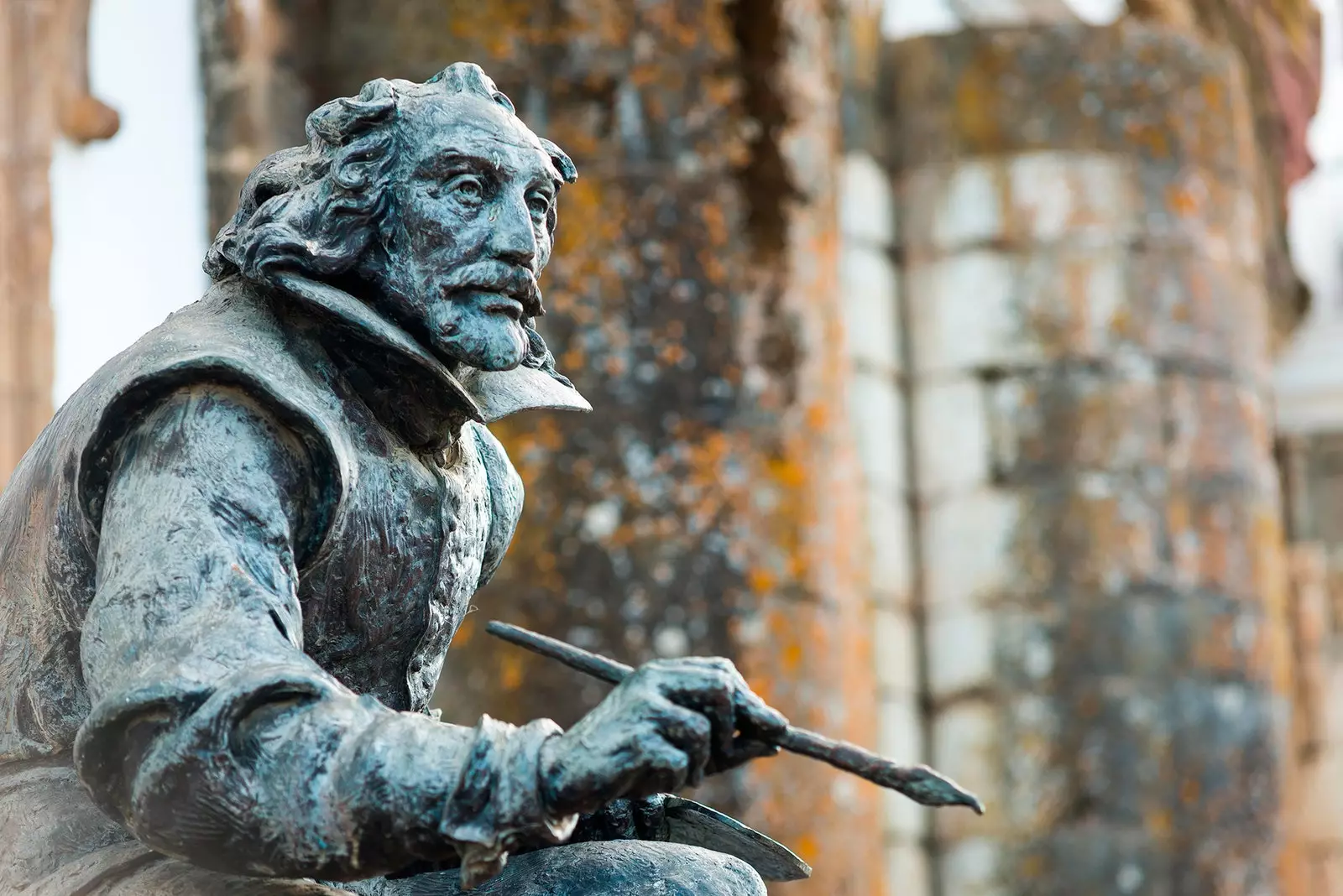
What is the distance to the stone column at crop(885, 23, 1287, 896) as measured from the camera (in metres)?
8.34

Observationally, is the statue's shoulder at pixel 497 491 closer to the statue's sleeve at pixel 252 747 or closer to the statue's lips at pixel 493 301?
the statue's lips at pixel 493 301

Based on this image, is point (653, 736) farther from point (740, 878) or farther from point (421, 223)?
point (421, 223)

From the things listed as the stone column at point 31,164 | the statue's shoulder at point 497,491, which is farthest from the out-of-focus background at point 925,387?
the statue's shoulder at point 497,491

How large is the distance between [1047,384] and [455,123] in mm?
5694

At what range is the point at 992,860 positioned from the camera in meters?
8.57

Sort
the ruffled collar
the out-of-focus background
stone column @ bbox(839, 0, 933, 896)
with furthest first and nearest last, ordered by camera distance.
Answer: stone column @ bbox(839, 0, 933, 896)
the out-of-focus background
the ruffled collar

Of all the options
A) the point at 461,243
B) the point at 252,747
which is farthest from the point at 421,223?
the point at 252,747

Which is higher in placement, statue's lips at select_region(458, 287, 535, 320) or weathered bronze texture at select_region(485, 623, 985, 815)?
statue's lips at select_region(458, 287, 535, 320)

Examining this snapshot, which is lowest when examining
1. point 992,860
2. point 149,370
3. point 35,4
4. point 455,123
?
point 992,860

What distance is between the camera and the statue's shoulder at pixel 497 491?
11.7 feet

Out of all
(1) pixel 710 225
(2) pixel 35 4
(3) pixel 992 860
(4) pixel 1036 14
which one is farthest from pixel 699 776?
(4) pixel 1036 14

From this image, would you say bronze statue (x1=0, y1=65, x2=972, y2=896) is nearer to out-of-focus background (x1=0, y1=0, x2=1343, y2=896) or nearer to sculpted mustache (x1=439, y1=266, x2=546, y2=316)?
sculpted mustache (x1=439, y1=266, x2=546, y2=316)

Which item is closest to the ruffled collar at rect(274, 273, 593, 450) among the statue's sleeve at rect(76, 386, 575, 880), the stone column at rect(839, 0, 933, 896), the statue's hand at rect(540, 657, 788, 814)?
the statue's sleeve at rect(76, 386, 575, 880)

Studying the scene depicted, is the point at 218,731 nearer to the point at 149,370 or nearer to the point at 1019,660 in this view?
the point at 149,370
